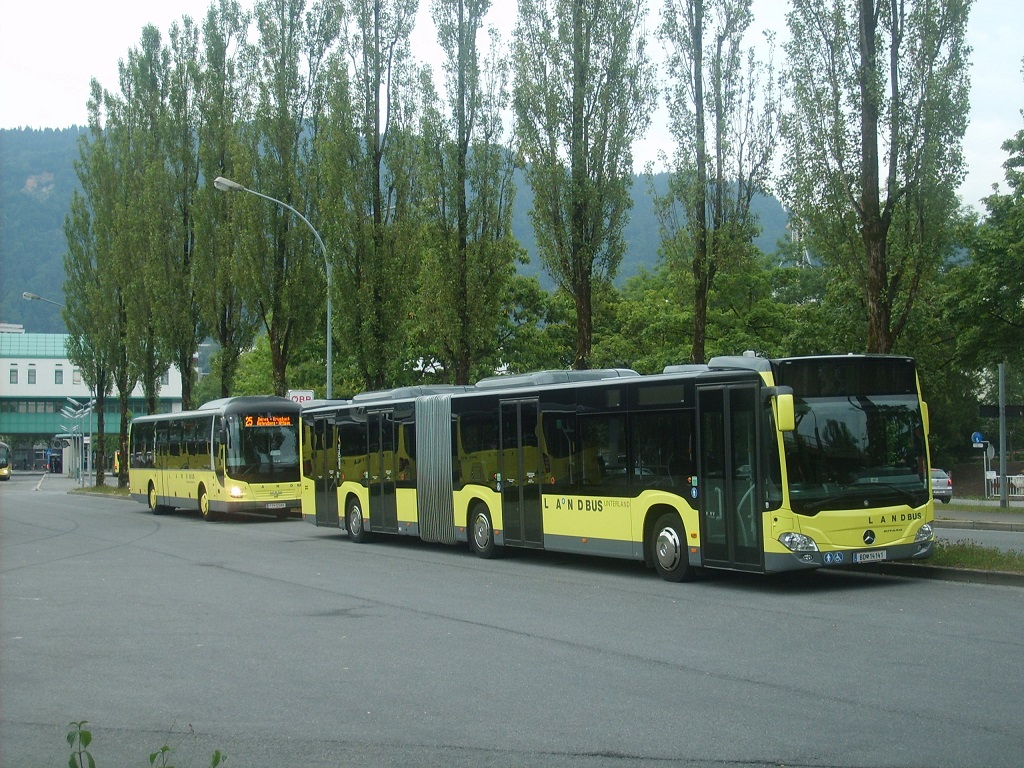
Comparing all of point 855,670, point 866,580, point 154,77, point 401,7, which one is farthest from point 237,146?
point 855,670

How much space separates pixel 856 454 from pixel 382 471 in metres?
11.7

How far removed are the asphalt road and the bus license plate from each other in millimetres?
392

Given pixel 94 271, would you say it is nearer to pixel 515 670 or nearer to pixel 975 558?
pixel 975 558

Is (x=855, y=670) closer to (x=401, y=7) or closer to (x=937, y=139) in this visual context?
(x=937, y=139)

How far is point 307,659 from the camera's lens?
1013 centimetres

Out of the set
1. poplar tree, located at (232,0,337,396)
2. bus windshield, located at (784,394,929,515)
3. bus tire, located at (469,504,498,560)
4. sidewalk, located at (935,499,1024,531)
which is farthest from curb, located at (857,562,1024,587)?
poplar tree, located at (232,0,337,396)

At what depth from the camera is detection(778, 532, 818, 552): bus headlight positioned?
13.9m

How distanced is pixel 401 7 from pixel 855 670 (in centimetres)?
3066

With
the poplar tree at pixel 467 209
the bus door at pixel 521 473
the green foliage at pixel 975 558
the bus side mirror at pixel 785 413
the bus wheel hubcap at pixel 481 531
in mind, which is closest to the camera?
the bus side mirror at pixel 785 413

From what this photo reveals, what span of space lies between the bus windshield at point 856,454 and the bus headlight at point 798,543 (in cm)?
29

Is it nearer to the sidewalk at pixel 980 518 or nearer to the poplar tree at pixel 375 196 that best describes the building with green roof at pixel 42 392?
the poplar tree at pixel 375 196

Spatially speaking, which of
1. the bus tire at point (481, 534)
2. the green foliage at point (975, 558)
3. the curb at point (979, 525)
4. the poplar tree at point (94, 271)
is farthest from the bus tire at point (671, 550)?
the poplar tree at point (94, 271)

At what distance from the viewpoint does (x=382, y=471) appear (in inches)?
938

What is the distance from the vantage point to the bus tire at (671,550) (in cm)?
1550
